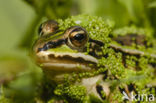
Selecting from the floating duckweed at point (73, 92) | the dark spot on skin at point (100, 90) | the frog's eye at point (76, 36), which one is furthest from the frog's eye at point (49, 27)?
the dark spot on skin at point (100, 90)

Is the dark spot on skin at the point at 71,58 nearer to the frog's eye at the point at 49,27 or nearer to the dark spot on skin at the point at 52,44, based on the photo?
the dark spot on skin at the point at 52,44

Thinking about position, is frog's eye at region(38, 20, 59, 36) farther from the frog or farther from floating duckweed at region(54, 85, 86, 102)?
floating duckweed at region(54, 85, 86, 102)

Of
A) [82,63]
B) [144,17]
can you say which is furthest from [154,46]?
[82,63]

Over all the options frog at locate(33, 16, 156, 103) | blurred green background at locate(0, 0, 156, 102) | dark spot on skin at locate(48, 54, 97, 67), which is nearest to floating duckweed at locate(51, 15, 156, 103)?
frog at locate(33, 16, 156, 103)

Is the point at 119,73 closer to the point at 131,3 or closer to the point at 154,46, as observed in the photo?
the point at 154,46

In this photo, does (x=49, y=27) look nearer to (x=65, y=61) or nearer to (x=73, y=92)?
(x=65, y=61)

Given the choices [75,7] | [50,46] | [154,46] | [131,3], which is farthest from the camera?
[75,7]

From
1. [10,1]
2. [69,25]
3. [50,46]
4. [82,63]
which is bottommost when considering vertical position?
[82,63]

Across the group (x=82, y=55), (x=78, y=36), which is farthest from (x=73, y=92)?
(x=78, y=36)
